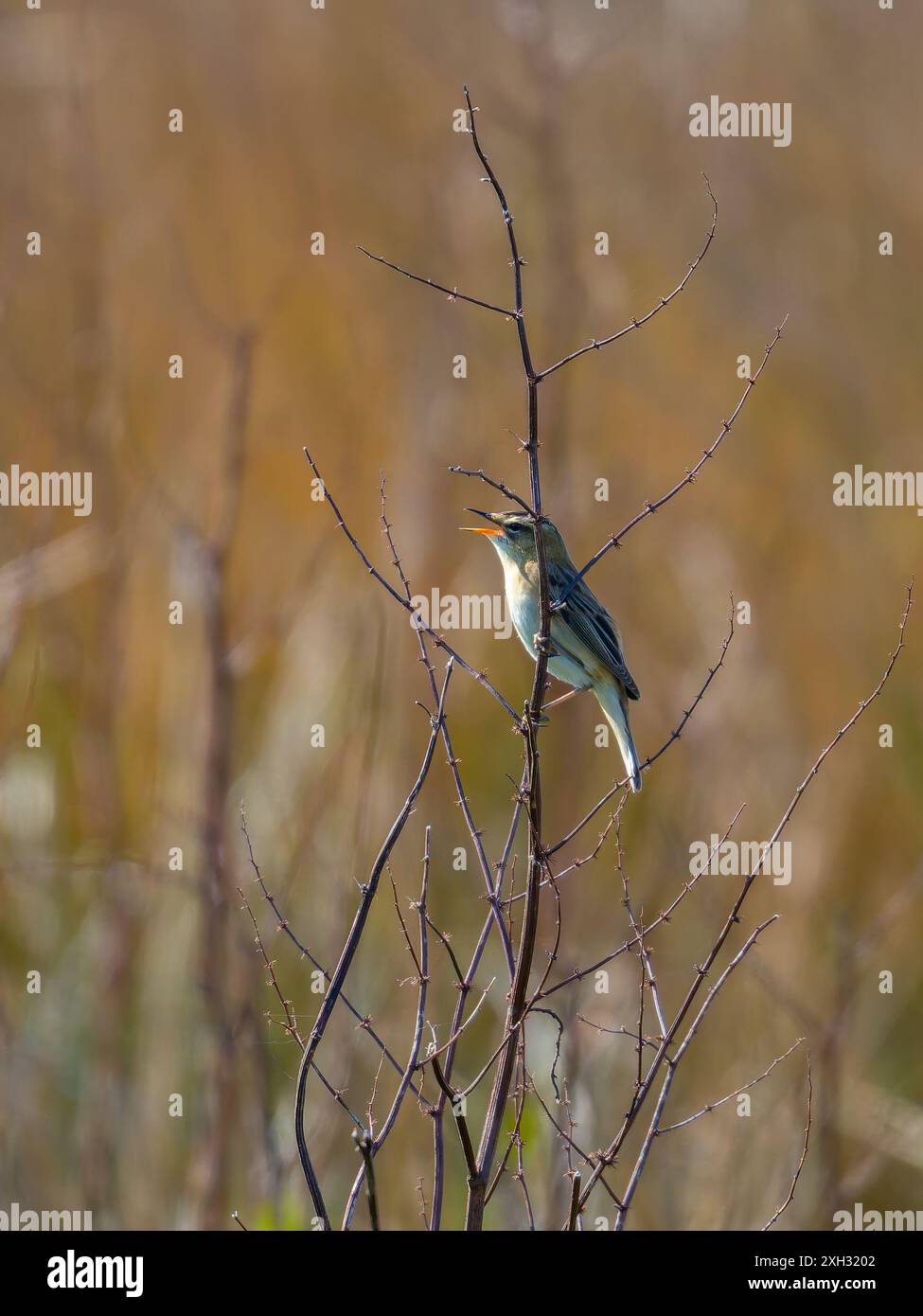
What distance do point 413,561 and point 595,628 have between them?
2.59 m

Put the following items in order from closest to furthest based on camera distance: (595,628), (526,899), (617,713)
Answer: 1. (526,899)
2. (595,628)
3. (617,713)

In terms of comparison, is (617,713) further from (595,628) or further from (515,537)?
(515,537)

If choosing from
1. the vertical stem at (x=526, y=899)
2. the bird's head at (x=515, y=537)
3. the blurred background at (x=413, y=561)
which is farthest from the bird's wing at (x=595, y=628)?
the vertical stem at (x=526, y=899)

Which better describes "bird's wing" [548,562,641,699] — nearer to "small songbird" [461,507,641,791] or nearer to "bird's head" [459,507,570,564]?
"small songbird" [461,507,641,791]

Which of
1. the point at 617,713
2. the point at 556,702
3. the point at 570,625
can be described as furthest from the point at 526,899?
the point at 617,713

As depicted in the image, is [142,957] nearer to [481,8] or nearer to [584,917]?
[584,917]

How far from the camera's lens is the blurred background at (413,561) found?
5.30 metres

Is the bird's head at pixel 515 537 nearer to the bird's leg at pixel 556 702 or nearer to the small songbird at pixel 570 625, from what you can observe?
the small songbird at pixel 570 625

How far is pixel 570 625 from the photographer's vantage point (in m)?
4.81

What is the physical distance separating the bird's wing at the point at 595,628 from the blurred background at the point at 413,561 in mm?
732

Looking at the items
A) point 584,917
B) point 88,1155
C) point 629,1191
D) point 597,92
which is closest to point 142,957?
point 88,1155

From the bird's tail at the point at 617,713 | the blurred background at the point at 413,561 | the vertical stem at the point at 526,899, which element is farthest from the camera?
the blurred background at the point at 413,561

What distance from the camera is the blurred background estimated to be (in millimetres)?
5297

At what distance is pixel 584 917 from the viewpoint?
23.8 feet
